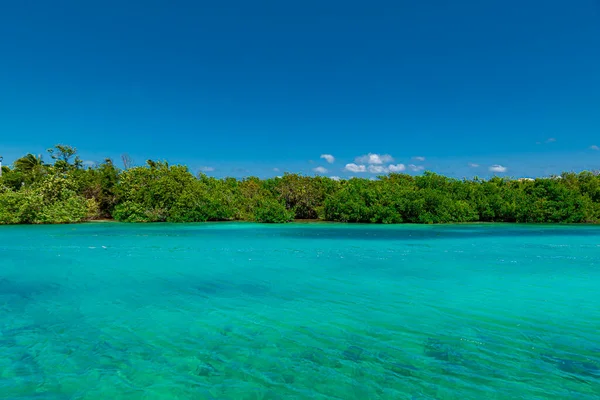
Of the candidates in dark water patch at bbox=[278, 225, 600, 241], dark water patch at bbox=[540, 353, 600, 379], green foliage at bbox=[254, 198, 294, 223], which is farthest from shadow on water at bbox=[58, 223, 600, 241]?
dark water patch at bbox=[540, 353, 600, 379]

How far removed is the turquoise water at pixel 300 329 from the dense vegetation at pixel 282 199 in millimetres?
25553

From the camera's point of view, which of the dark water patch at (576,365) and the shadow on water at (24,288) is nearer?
the dark water patch at (576,365)

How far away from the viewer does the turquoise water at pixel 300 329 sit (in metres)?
5.66

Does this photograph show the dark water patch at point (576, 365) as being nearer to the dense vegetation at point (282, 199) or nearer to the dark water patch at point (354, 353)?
the dark water patch at point (354, 353)

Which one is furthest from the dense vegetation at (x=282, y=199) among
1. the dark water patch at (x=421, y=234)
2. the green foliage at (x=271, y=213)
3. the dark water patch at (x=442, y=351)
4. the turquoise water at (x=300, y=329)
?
the dark water patch at (x=442, y=351)

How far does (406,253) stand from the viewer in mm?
18719

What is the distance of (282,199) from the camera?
4669 centimetres

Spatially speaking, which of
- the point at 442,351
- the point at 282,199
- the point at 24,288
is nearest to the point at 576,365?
the point at 442,351

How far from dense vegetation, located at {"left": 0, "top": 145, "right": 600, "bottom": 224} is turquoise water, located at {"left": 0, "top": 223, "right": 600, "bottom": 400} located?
83.8 feet

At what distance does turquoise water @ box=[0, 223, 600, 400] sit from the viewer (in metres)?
5.66

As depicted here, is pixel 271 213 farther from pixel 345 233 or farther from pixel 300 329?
pixel 300 329

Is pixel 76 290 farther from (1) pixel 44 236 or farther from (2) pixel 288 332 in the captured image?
(1) pixel 44 236

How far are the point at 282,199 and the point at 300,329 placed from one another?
1529 inches

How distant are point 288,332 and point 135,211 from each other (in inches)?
1487
